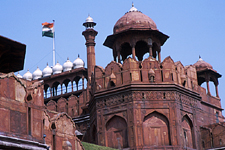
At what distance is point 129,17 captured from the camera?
88.1 feet

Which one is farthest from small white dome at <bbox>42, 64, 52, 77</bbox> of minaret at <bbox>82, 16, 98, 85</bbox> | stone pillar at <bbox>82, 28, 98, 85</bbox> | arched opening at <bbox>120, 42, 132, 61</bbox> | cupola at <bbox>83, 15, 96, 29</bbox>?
arched opening at <bbox>120, 42, 132, 61</bbox>

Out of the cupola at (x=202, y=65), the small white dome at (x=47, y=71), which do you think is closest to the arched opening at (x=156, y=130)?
the cupola at (x=202, y=65)

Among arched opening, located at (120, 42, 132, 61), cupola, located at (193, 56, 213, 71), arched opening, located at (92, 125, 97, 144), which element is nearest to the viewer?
arched opening, located at (92, 125, 97, 144)

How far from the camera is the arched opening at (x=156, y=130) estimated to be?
23.4 meters

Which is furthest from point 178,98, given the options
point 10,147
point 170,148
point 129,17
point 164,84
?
point 10,147

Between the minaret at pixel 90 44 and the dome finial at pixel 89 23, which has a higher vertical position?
the dome finial at pixel 89 23

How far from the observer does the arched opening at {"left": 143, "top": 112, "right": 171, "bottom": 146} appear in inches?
922

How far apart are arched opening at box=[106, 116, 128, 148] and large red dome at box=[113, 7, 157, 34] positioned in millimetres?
4907

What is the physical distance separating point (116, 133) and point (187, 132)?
330 centimetres

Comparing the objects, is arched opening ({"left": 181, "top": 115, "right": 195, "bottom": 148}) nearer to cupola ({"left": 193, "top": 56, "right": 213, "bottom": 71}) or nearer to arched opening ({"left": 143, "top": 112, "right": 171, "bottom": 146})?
arched opening ({"left": 143, "top": 112, "right": 171, "bottom": 146})

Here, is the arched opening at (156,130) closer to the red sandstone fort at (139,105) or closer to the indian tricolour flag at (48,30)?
the red sandstone fort at (139,105)

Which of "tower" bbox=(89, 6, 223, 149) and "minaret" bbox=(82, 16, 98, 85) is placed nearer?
"tower" bbox=(89, 6, 223, 149)

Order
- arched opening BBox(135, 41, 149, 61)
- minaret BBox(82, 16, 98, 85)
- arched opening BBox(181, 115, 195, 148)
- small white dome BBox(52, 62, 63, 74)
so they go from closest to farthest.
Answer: arched opening BBox(181, 115, 195, 148)
arched opening BBox(135, 41, 149, 61)
minaret BBox(82, 16, 98, 85)
small white dome BBox(52, 62, 63, 74)

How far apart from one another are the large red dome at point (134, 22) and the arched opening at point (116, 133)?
193 inches
